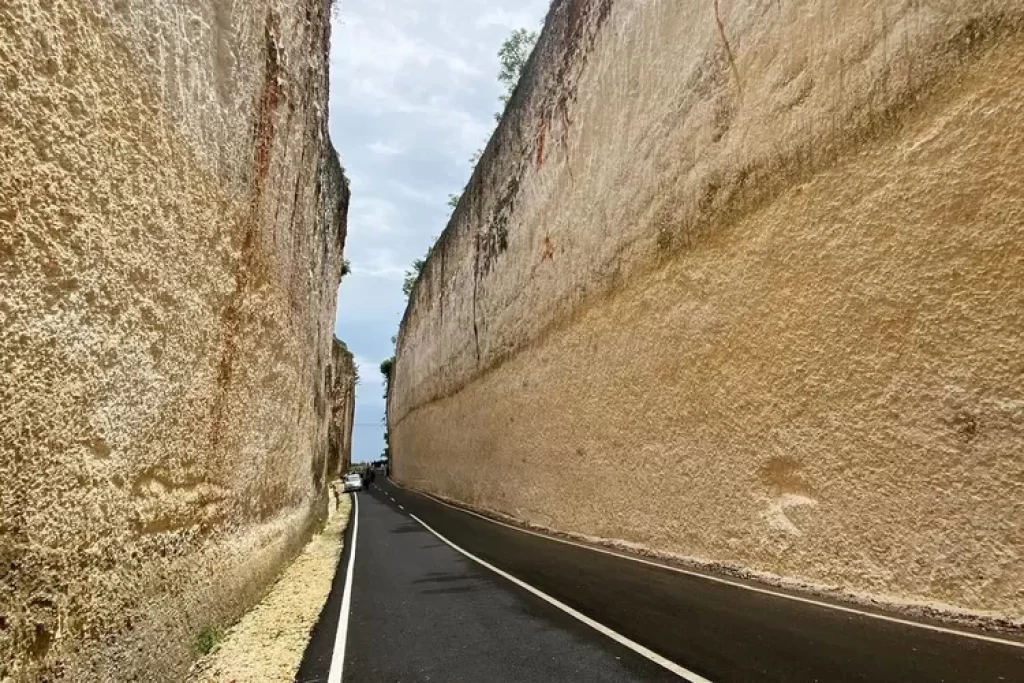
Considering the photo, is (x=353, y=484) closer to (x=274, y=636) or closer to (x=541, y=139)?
(x=541, y=139)

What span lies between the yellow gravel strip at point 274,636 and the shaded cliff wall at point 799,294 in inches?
255

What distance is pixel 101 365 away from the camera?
14.5ft

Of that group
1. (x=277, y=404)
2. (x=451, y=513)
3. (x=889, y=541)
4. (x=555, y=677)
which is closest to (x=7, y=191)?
(x=555, y=677)

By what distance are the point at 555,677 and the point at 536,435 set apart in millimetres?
14404

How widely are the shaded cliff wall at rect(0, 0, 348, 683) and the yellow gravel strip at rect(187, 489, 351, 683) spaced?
0.89 ft

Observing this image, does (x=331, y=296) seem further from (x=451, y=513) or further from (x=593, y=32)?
(x=593, y=32)

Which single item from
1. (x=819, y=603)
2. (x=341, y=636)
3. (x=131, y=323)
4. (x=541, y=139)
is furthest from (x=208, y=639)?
(x=541, y=139)

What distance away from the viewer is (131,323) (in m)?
4.89

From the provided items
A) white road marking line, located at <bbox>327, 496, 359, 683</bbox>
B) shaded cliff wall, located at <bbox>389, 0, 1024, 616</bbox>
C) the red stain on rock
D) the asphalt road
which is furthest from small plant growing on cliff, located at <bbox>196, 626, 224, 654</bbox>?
the red stain on rock

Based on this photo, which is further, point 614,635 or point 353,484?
point 353,484

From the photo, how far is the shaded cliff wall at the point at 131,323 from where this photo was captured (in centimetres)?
354

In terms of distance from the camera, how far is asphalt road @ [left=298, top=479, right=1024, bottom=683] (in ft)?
15.8

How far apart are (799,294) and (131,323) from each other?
8305 mm

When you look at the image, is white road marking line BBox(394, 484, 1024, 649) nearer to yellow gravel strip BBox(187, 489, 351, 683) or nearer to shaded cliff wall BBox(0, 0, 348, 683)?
yellow gravel strip BBox(187, 489, 351, 683)
